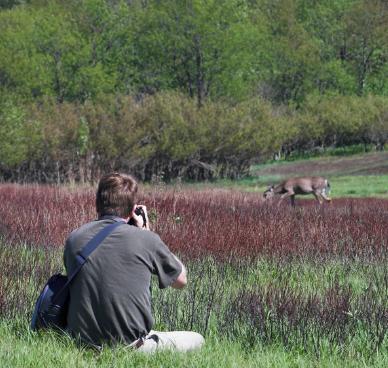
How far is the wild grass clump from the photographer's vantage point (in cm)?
429

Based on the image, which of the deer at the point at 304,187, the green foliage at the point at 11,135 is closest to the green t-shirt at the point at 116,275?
the deer at the point at 304,187

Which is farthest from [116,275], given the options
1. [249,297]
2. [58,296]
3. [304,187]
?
[304,187]

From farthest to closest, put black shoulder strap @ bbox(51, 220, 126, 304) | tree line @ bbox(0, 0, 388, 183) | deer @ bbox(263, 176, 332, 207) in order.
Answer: tree line @ bbox(0, 0, 388, 183) → deer @ bbox(263, 176, 332, 207) → black shoulder strap @ bbox(51, 220, 126, 304)

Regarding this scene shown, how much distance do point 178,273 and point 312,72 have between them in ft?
203

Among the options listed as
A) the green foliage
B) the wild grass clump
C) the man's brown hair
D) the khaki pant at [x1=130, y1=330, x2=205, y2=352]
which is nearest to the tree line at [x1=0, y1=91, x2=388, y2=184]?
the green foliage

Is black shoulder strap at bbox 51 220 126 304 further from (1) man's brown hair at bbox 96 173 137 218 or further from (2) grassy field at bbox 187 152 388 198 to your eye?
(2) grassy field at bbox 187 152 388 198

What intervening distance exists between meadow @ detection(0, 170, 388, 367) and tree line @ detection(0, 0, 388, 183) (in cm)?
708

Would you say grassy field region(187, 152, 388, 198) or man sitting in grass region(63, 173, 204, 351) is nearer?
man sitting in grass region(63, 173, 204, 351)

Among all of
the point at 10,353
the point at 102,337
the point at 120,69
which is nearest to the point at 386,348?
the point at 102,337

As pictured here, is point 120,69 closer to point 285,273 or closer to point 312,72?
point 312,72

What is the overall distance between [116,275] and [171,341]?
2.26ft

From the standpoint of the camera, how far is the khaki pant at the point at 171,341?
356cm

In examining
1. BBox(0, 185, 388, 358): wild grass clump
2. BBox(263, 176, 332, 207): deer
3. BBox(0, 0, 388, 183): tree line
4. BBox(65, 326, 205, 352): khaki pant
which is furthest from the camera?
BBox(0, 0, 388, 183): tree line

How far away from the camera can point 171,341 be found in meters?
3.68
